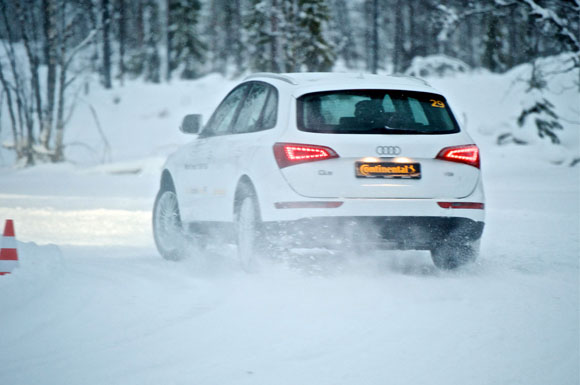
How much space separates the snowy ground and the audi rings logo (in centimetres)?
102

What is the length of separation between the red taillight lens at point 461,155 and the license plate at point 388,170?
0.25m

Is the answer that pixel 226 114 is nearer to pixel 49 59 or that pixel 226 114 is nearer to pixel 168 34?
pixel 49 59

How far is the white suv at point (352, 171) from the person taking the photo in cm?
616

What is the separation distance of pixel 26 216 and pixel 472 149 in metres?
8.32

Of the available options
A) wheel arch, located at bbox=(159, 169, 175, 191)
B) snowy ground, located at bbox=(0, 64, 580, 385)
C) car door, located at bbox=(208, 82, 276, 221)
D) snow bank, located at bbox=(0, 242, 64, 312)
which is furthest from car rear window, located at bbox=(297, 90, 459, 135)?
wheel arch, located at bbox=(159, 169, 175, 191)

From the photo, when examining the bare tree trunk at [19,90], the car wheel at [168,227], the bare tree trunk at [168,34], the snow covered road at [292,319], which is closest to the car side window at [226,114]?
the car wheel at [168,227]

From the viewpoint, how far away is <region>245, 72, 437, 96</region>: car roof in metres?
6.58

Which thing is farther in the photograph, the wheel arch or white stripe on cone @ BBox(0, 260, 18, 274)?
the wheel arch

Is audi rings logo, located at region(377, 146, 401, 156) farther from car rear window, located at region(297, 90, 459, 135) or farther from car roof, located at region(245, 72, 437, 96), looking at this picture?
car roof, located at region(245, 72, 437, 96)

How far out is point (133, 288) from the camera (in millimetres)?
6102

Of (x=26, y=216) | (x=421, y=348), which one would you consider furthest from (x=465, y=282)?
(x=26, y=216)

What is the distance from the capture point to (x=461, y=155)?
21.4 feet

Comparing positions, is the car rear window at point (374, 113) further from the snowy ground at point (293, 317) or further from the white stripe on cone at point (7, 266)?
the white stripe on cone at point (7, 266)

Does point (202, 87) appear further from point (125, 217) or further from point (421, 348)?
point (421, 348)
